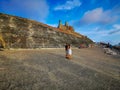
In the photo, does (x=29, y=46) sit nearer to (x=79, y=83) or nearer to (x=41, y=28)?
(x=41, y=28)

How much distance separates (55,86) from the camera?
22.7 feet

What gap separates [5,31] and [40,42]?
8542 millimetres

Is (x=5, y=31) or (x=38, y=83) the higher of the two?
(x=5, y=31)

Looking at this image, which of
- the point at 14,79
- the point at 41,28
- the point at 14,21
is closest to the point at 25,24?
the point at 14,21

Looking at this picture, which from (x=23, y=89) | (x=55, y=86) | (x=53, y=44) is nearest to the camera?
(x=23, y=89)

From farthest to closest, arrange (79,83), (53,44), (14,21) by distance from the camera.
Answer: (53,44)
(14,21)
(79,83)

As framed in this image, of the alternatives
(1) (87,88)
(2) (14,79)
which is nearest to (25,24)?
(2) (14,79)

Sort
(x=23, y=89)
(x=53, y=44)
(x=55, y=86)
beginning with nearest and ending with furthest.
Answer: (x=23, y=89) → (x=55, y=86) → (x=53, y=44)

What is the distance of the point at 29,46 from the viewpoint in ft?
84.4

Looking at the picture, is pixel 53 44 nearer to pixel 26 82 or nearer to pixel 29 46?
pixel 29 46

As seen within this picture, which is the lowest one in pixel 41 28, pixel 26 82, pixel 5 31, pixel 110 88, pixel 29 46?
pixel 110 88

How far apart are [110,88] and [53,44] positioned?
87.6ft

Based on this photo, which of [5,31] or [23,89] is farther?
[5,31]

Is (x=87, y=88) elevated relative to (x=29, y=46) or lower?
lower
